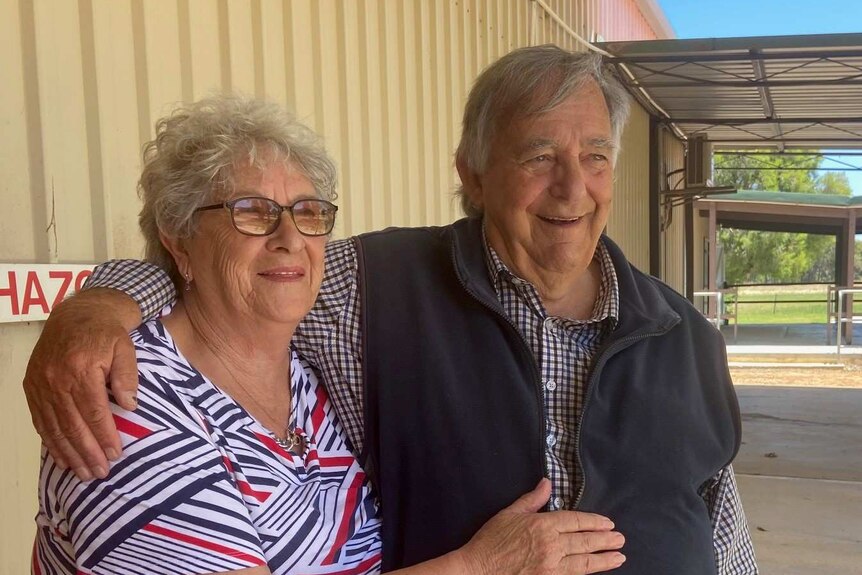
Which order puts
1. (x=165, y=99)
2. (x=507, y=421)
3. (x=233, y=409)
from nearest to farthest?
(x=233, y=409) → (x=507, y=421) → (x=165, y=99)

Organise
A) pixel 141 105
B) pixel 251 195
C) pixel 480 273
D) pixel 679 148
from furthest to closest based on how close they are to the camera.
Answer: pixel 679 148
pixel 141 105
pixel 480 273
pixel 251 195

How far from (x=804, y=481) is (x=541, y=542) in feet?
15.9

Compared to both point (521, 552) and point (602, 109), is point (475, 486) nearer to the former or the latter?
point (521, 552)

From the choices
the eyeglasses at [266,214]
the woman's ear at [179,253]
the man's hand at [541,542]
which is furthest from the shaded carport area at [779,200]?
the woman's ear at [179,253]

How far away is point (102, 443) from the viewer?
106 centimetres

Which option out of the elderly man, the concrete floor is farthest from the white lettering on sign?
the concrete floor

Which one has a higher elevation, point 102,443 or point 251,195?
point 251,195

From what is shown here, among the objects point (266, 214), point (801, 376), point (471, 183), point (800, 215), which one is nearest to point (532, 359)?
point (471, 183)

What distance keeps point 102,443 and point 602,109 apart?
3.98ft

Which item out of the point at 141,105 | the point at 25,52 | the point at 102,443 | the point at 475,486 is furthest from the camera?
the point at 141,105

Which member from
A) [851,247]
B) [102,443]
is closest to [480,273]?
[102,443]

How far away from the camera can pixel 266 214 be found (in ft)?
4.50

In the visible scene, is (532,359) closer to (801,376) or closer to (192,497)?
(192,497)

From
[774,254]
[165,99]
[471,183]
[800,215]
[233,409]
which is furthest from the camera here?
[774,254]
